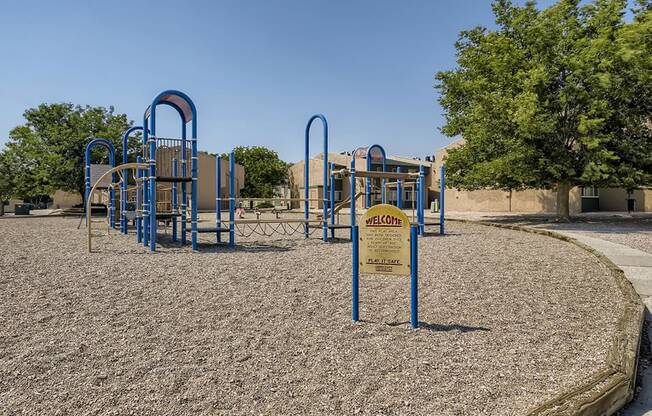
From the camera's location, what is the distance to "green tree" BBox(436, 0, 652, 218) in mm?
16359

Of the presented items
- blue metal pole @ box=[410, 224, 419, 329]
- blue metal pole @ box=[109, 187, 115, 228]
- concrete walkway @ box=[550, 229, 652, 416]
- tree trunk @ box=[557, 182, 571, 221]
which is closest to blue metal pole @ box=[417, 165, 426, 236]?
concrete walkway @ box=[550, 229, 652, 416]

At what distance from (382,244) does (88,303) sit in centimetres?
379

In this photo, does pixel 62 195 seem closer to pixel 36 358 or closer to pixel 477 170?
pixel 477 170

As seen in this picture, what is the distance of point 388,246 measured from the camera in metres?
4.69

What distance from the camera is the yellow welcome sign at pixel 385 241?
4.61m

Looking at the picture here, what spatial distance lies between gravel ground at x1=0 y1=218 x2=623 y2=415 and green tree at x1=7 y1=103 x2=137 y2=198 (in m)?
23.2

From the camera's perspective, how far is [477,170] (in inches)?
810

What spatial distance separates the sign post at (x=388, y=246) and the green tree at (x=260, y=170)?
5415 cm

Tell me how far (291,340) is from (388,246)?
142 centimetres

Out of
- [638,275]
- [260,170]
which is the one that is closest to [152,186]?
[638,275]

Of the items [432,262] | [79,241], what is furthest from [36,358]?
[79,241]

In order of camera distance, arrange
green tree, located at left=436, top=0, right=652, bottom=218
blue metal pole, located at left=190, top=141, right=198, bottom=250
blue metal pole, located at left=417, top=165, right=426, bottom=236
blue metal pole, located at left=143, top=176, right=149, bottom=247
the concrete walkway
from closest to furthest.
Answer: the concrete walkway, blue metal pole, located at left=190, top=141, right=198, bottom=250, blue metal pole, located at left=143, top=176, right=149, bottom=247, blue metal pole, located at left=417, top=165, right=426, bottom=236, green tree, located at left=436, top=0, right=652, bottom=218

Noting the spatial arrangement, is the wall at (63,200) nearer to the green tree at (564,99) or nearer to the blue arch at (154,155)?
the blue arch at (154,155)

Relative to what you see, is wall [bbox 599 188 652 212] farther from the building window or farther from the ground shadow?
the ground shadow
